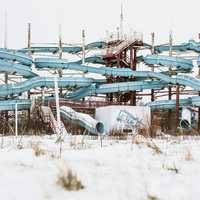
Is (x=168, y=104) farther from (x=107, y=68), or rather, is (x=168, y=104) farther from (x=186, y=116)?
(x=107, y=68)

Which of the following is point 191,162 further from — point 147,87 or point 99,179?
point 147,87

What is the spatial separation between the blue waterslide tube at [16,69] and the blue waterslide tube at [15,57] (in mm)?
817

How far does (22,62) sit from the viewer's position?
45469mm

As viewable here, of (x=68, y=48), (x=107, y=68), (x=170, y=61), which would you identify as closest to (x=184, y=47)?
(x=170, y=61)

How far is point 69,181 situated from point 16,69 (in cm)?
3799

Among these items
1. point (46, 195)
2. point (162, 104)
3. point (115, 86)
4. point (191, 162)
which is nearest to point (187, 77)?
point (162, 104)

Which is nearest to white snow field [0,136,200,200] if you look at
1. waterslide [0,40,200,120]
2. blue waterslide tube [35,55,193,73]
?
waterslide [0,40,200,120]

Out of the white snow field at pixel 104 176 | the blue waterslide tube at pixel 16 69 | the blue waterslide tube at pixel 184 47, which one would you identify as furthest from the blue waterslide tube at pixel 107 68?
the white snow field at pixel 104 176

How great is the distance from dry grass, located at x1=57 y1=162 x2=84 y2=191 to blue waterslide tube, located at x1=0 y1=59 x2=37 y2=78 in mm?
36711

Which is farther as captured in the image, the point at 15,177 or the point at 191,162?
the point at 191,162

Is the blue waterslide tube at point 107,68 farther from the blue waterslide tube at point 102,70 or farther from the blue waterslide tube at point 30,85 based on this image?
the blue waterslide tube at point 30,85

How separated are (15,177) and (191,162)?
3026 millimetres

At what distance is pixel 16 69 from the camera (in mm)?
42500

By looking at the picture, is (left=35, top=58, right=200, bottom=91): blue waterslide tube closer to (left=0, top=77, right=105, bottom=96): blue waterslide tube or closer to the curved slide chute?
(left=0, top=77, right=105, bottom=96): blue waterslide tube
